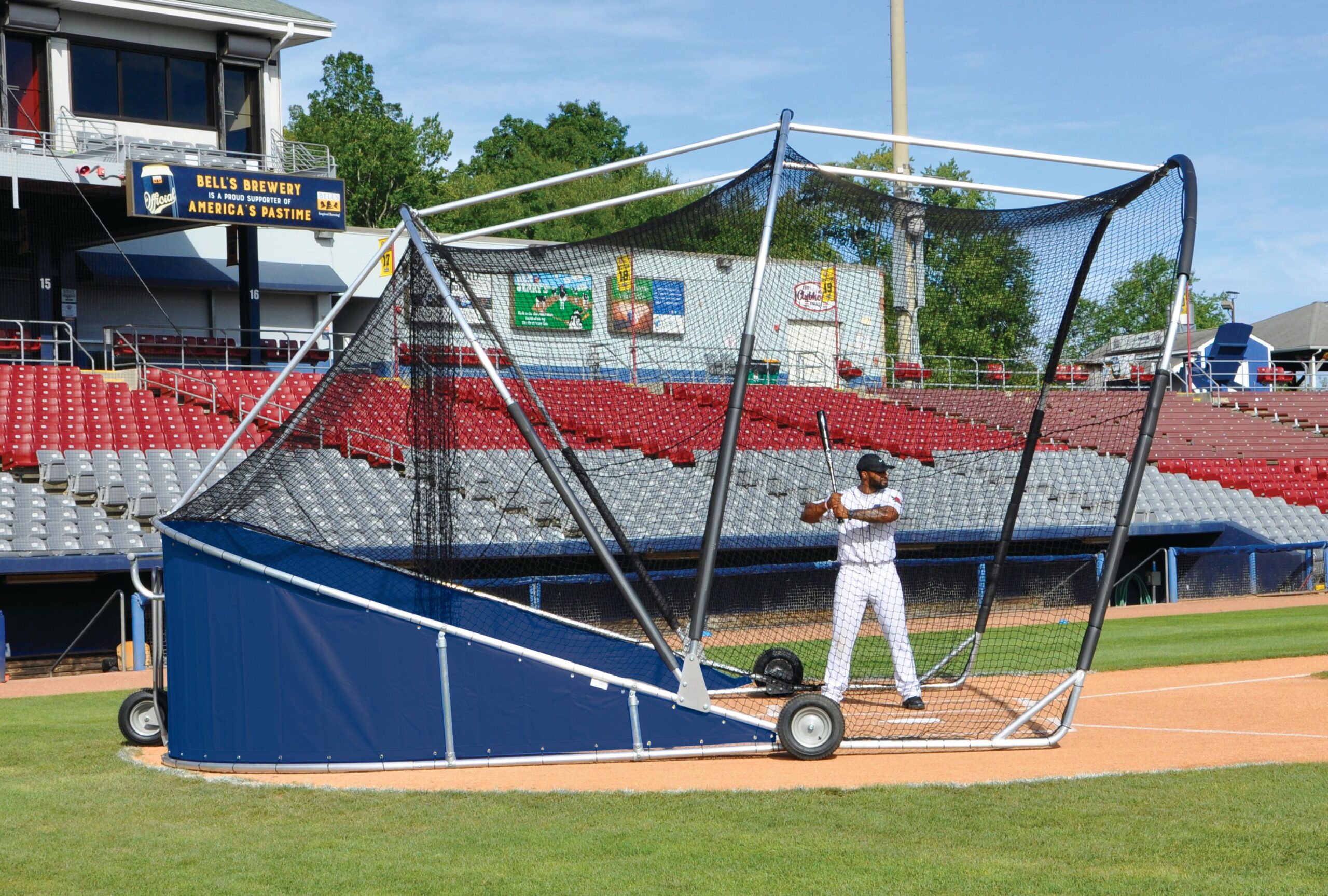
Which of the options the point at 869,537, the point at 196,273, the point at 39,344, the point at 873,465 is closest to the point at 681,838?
the point at 869,537

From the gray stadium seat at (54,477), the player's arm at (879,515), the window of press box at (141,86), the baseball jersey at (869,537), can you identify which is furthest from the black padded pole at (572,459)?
the window of press box at (141,86)

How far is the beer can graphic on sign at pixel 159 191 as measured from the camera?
2412 centimetres

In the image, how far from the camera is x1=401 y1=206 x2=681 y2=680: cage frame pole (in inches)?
303

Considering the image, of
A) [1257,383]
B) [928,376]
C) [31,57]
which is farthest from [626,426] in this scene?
[1257,383]

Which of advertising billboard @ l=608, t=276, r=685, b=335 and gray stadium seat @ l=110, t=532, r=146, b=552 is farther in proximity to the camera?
gray stadium seat @ l=110, t=532, r=146, b=552

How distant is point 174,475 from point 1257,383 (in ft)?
122

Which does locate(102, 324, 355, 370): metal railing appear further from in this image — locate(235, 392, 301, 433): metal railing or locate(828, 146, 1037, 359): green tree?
locate(828, 146, 1037, 359): green tree

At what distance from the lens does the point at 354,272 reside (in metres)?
32.2

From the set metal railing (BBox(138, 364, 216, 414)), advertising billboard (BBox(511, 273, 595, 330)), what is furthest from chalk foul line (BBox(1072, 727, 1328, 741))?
metal railing (BBox(138, 364, 216, 414))

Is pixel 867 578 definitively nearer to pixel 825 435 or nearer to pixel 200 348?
pixel 825 435

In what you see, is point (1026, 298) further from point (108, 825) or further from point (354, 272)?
point (354, 272)

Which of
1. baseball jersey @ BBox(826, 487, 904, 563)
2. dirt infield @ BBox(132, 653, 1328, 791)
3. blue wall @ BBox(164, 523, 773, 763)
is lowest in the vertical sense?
dirt infield @ BBox(132, 653, 1328, 791)

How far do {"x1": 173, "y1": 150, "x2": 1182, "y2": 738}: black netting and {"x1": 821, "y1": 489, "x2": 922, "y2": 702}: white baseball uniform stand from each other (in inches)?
1.9

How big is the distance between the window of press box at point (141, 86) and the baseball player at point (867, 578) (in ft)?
75.9
